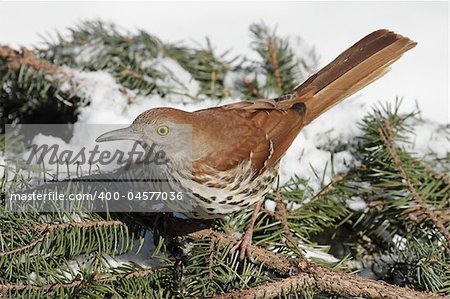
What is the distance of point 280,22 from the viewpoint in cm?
412

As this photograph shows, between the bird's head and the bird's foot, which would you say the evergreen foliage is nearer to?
the bird's foot

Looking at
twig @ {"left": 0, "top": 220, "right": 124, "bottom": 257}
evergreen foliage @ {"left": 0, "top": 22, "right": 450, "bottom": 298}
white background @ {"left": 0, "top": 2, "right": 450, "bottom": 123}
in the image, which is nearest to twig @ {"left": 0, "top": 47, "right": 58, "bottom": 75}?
evergreen foliage @ {"left": 0, "top": 22, "right": 450, "bottom": 298}

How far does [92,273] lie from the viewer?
1.87 metres

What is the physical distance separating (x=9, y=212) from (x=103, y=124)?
37.0 inches

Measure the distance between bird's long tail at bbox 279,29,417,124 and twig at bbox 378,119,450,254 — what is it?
0.63ft

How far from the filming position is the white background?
12.8 feet

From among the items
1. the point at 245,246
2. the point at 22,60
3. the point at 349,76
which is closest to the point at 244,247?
the point at 245,246

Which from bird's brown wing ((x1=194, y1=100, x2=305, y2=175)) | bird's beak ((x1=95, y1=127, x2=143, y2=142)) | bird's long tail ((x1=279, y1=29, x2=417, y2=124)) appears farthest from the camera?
bird's long tail ((x1=279, y1=29, x2=417, y2=124))

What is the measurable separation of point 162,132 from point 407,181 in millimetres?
809

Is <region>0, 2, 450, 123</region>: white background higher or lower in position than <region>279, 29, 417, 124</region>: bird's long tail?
higher

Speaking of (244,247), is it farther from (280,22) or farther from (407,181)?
(280,22)

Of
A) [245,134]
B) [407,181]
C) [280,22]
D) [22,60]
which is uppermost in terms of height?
[280,22]

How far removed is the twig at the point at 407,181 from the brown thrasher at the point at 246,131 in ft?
0.75

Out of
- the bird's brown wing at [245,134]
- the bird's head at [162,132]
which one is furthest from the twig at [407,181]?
the bird's head at [162,132]
